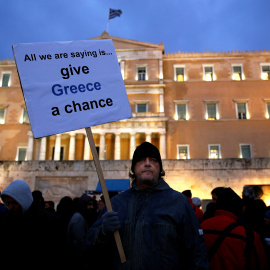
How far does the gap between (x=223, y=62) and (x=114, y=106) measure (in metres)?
31.1

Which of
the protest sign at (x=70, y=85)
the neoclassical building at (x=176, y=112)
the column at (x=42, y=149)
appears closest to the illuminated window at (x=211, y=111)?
the neoclassical building at (x=176, y=112)

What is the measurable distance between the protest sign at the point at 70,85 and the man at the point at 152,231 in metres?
0.65

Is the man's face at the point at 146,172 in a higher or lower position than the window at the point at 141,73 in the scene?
lower

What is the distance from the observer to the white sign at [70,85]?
2.88 m

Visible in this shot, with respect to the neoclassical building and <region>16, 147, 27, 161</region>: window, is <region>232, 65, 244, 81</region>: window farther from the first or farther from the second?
<region>16, 147, 27, 161</region>: window

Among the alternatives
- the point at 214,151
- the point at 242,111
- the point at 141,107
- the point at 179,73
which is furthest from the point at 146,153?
the point at 179,73

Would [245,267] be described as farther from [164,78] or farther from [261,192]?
[164,78]

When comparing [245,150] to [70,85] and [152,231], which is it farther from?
[152,231]

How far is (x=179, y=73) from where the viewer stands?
31.7 m

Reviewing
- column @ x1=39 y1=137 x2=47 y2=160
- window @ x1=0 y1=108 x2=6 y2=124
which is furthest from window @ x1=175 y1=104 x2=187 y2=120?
window @ x1=0 y1=108 x2=6 y2=124

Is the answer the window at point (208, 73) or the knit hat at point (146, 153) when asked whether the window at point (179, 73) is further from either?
the knit hat at point (146, 153)

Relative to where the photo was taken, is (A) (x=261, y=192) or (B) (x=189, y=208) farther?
(A) (x=261, y=192)

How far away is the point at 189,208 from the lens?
251 centimetres

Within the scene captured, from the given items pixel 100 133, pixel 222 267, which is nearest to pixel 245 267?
pixel 222 267
